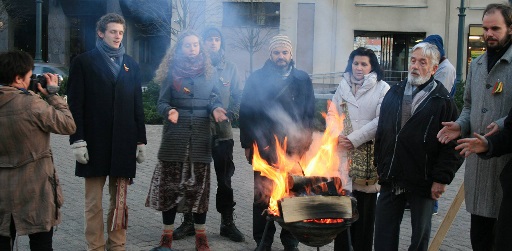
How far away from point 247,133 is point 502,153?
8.52 ft

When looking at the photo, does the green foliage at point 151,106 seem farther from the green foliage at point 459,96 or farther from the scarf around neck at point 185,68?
the scarf around neck at point 185,68

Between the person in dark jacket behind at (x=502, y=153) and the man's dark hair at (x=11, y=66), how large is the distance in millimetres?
3022

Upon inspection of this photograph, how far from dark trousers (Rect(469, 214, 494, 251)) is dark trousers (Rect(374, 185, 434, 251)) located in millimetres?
369

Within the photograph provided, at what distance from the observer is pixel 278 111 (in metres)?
5.96

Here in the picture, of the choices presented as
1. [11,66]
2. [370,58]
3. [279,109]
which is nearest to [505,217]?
[370,58]

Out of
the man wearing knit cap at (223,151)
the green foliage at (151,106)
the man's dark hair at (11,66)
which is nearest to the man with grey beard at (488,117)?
the man wearing knit cap at (223,151)

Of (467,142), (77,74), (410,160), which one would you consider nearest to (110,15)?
(77,74)

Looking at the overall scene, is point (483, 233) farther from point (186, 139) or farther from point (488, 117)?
point (186, 139)

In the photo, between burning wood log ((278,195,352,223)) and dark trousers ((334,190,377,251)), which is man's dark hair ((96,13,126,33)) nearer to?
burning wood log ((278,195,352,223))

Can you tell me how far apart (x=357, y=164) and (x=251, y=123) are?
1.12 metres

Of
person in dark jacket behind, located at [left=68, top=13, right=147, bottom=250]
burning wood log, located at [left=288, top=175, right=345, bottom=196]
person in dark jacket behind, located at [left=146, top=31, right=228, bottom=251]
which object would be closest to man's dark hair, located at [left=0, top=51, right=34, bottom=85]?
person in dark jacket behind, located at [left=68, top=13, right=147, bottom=250]

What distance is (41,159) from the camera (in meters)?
4.62

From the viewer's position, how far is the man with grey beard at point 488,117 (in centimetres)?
439

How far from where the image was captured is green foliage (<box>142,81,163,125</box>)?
15.6 metres
